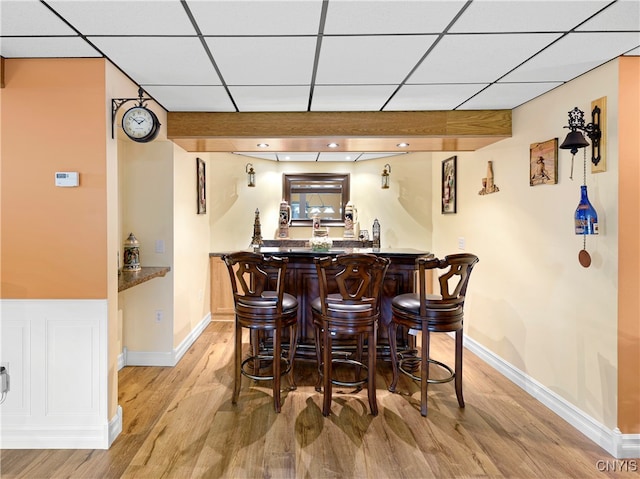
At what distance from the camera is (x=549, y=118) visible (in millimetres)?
2656

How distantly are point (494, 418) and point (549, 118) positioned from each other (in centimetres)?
224

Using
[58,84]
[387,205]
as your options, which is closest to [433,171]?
[387,205]

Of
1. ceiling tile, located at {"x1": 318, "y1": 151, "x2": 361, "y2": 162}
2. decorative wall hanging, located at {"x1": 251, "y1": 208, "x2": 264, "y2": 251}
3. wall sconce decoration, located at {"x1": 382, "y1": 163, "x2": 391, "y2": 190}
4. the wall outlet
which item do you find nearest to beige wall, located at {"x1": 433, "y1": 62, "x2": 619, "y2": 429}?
wall sconce decoration, located at {"x1": 382, "y1": 163, "x2": 391, "y2": 190}

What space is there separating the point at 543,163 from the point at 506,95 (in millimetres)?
605

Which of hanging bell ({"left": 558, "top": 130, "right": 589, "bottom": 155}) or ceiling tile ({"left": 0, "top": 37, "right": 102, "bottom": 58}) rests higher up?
ceiling tile ({"left": 0, "top": 37, "right": 102, "bottom": 58})

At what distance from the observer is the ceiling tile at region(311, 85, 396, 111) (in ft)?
8.49

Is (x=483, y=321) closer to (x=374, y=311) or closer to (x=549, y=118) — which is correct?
(x=374, y=311)

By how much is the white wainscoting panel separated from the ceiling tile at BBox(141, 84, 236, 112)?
5.20ft

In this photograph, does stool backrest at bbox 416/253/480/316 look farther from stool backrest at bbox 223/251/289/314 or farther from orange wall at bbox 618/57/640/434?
stool backrest at bbox 223/251/289/314

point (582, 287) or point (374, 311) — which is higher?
point (582, 287)

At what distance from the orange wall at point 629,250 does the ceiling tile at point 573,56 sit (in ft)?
0.53

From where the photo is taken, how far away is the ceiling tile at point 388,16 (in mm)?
1583

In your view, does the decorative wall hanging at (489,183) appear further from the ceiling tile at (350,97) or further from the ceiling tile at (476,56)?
the ceiling tile at (350,97)

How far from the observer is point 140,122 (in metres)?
2.24
